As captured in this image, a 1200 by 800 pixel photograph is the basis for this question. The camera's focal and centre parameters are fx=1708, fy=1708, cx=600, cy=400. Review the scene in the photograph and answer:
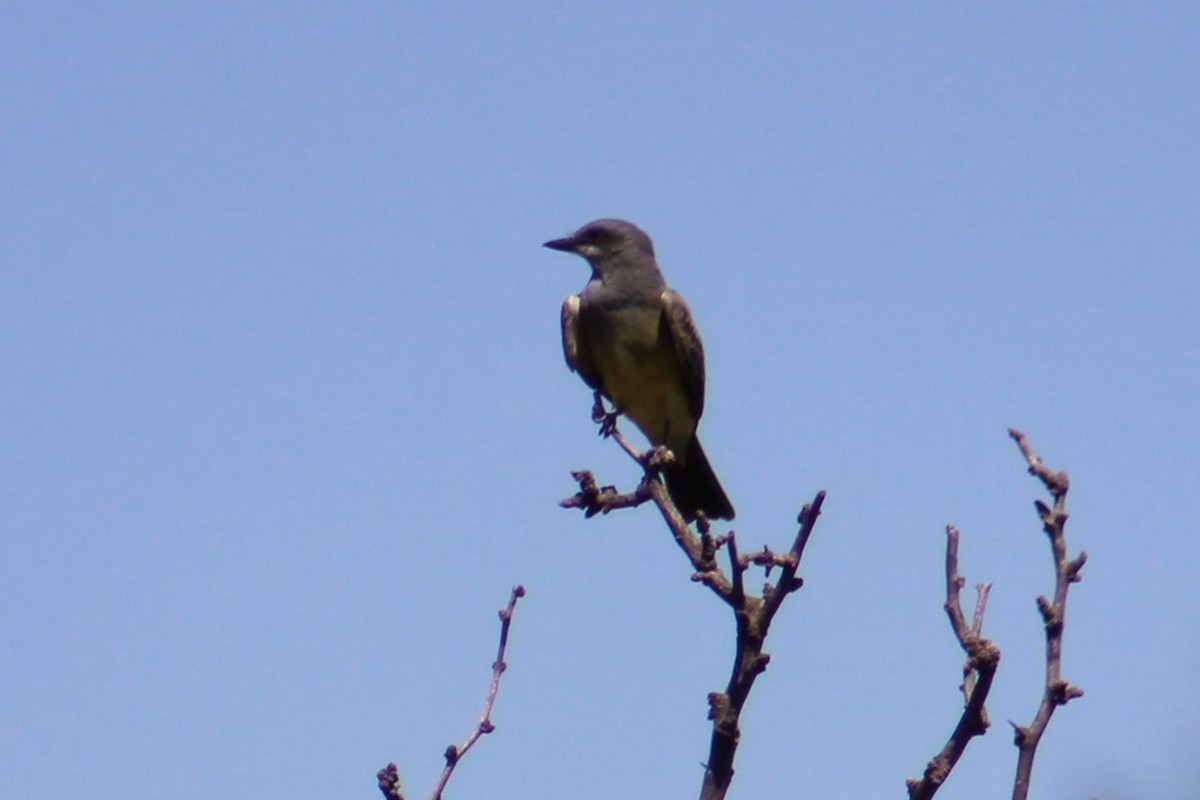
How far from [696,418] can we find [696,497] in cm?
50

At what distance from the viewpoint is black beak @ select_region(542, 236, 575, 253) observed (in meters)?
11.0

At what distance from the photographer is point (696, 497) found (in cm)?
1062

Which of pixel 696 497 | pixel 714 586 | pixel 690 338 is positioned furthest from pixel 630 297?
pixel 714 586

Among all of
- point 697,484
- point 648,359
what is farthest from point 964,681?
point 697,484

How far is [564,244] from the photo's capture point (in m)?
11.0

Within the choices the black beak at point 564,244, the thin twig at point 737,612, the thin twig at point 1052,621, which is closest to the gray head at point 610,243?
the black beak at point 564,244

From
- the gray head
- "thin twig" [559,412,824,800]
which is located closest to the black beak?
the gray head

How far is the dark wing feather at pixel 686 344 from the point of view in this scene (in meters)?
10.2

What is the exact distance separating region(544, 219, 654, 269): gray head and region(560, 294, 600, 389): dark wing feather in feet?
1.67

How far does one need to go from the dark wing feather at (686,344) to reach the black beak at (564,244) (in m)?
0.89

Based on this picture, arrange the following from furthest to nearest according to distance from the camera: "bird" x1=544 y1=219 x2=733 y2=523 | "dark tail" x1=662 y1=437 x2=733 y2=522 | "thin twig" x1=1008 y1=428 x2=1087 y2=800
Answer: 1. "dark tail" x1=662 y1=437 x2=733 y2=522
2. "bird" x1=544 y1=219 x2=733 y2=523
3. "thin twig" x1=1008 y1=428 x2=1087 y2=800

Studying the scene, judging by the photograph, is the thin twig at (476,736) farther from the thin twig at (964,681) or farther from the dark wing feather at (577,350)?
the dark wing feather at (577,350)

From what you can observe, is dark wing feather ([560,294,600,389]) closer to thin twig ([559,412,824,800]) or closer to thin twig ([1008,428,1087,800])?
thin twig ([559,412,824,800])

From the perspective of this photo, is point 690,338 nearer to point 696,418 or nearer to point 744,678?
point 696,418
